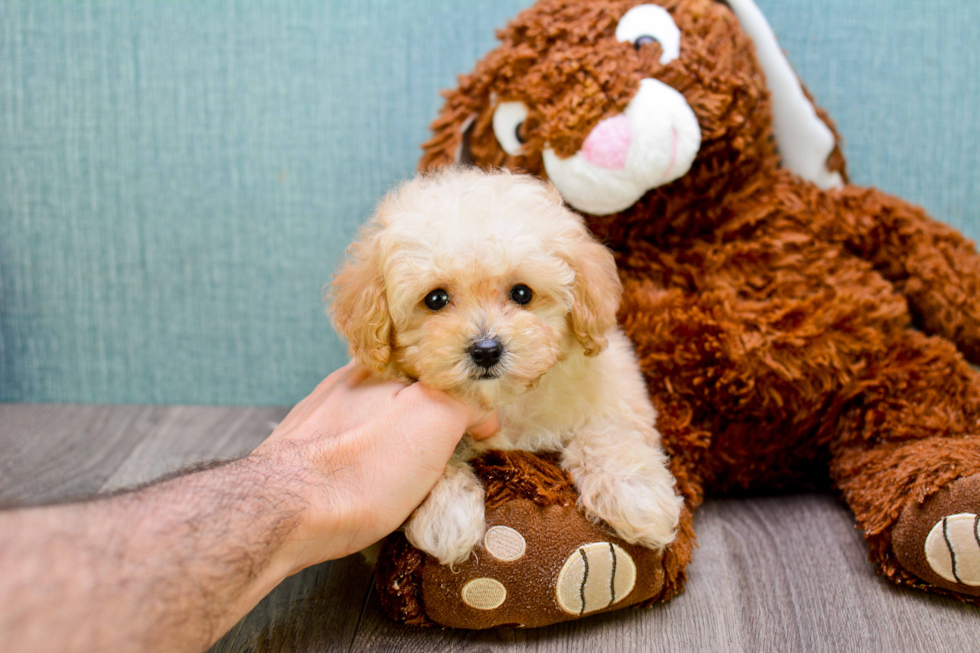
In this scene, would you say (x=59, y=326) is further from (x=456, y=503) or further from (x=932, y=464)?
(x=932, y=464)

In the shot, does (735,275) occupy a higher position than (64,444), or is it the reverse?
(735,275)

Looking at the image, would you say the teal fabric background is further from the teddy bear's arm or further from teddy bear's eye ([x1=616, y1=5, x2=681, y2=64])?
teddy bear's eye ([x1=616, y1=5, x2=681, y2=64])

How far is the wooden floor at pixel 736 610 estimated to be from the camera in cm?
112

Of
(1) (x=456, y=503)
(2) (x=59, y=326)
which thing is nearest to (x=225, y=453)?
(2) (x=59, y=326)

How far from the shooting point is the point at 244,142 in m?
1.90

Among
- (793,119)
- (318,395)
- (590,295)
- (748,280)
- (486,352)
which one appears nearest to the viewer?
(486,352)

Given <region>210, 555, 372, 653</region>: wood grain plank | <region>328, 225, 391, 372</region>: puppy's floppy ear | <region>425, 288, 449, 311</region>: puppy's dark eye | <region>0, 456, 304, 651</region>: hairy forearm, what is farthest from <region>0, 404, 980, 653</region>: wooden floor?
<region>425, 288, 449, 311</region>: puppy's dark eye

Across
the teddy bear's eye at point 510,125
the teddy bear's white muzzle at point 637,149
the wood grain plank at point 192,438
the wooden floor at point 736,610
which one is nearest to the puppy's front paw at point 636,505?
the wooden floor at point 736,610

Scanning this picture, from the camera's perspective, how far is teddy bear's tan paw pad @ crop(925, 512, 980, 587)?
43.3 inches

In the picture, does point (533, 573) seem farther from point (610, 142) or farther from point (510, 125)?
point (510, 125)

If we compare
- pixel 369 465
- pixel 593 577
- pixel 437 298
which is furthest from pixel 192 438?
pixel 593 577

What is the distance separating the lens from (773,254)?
4.83 feet

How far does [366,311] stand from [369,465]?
0.25 m

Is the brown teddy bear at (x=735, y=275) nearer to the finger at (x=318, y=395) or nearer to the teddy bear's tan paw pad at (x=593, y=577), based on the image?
the teddy bear's tan paw pad at (x=593, y=577)
